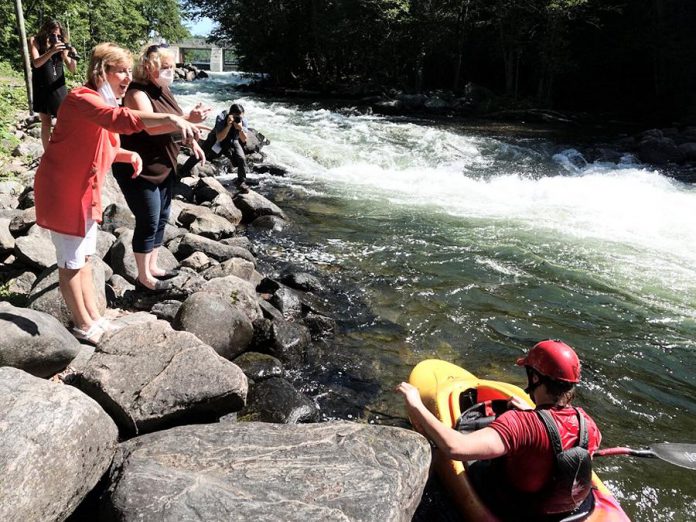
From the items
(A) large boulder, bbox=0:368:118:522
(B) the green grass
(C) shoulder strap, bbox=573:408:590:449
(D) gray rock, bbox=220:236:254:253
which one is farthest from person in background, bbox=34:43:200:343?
(B) the green grass

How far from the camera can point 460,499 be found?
2.85 m

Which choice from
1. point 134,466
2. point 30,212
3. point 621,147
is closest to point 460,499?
point 134,466

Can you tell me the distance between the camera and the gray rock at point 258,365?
4.16 metres

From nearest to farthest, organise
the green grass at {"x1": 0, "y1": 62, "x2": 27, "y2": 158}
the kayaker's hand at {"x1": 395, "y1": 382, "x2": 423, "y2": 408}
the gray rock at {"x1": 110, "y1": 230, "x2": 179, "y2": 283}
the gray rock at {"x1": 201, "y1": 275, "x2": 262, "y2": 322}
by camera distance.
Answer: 1. the kayaker's hand at {"x1": 395, "y1": 382, "x2": 423, "y2": 408}
2. the gray rock at {"x1": 201, "y1": 275, "x2": 262, "y2": 322}
3. the gray rock at {"x1": 110, "y1": 230, "x2": 179, "y2": 283}
4. the green grass at {"x1": 0, "y1": 62, "x2": 27, "y2": 158}

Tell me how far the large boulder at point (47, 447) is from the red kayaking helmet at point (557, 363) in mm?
2081

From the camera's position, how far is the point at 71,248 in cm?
313

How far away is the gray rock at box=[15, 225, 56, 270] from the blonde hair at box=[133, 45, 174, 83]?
1552 millimetres

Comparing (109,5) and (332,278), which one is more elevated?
(109,5)

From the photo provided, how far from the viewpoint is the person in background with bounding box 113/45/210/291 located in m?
3.77

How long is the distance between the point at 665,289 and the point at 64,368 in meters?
6.66

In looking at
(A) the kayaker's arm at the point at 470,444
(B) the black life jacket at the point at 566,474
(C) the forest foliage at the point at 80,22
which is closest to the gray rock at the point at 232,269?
(A) the kayaker's arm at the point at 470,444

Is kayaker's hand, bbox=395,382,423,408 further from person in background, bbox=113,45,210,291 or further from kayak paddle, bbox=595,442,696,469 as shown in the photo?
person in background, bbox=113,45,210,291

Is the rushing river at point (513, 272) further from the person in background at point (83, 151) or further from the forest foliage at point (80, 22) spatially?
the forest foliage at point (80, 22)

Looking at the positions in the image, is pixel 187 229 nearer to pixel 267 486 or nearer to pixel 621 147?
pixel 267 486
